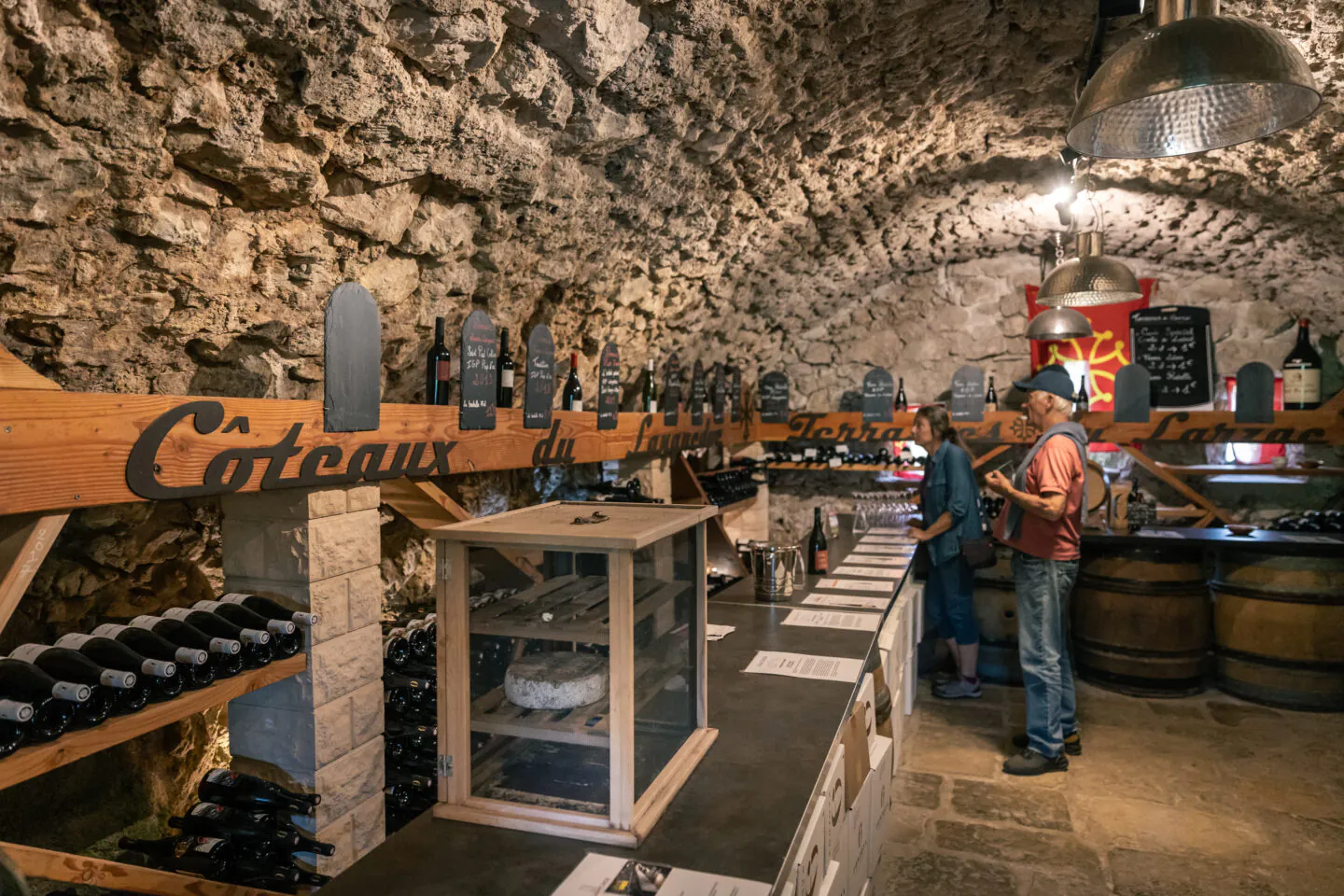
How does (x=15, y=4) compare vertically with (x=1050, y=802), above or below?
above

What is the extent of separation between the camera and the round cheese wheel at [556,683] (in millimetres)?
1493

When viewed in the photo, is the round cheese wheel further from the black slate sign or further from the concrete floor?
the black slate sign

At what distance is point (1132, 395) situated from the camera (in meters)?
5.98

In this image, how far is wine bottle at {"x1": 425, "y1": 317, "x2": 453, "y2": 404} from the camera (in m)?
2.98

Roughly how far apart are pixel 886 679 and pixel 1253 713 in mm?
2730

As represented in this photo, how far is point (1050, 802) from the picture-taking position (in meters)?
3.42

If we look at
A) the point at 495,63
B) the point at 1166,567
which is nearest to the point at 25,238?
the point at 495,63

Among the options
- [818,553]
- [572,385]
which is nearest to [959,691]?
[818,553]

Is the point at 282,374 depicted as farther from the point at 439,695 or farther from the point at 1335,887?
the point at 1335,887

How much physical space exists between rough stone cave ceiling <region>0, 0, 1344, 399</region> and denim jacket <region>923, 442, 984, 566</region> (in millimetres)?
1624

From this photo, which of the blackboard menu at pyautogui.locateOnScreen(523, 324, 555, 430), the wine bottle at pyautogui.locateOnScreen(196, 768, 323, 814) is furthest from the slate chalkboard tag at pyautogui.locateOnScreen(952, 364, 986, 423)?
the wine bottle at pyautogui.locateOnScreen(196, 768, 323, 814)

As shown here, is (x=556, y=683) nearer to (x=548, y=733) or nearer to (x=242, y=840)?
(x=548, y=733)

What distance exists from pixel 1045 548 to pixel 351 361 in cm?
288

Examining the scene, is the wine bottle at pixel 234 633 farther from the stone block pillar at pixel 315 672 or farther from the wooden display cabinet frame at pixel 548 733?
the wooden display cabinet frame at pixel 548 733
